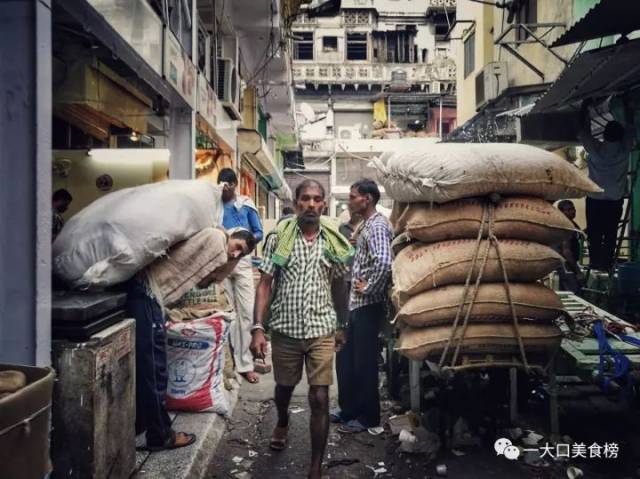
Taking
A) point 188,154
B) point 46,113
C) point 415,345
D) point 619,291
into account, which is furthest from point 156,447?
point 619,291

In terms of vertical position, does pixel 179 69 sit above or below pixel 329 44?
below

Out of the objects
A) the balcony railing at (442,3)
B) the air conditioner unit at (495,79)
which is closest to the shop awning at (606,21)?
the air conditioner unit at (495,79)

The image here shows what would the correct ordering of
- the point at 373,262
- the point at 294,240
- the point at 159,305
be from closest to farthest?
the point at 159,305 < the point at 294,240 < the point at 373,262

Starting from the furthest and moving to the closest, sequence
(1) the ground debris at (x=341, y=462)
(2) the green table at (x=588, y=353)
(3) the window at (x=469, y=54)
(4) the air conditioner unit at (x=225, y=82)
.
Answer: (3) the window at (x=469, y=54), (4) the air conditioner unit at (x=225, y=82), (1) the ground debris at (x=341, y=462), (2) the green table at (x=588, y=353)

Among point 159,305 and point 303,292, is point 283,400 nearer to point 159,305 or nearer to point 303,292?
point 303,292

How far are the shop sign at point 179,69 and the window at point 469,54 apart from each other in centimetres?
Answer: 1419

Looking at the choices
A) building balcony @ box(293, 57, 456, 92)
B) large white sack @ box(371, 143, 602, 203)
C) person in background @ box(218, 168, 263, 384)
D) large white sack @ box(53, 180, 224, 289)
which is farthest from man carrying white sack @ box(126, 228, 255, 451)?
building balcony @ box(293, 57, 456, 92)

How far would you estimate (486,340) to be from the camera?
356 cm

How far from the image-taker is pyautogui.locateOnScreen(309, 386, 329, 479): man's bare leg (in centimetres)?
333

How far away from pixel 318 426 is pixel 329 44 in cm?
3800

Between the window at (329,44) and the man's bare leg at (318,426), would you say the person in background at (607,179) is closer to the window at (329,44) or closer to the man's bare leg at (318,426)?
the man's bare leg at (318,426)

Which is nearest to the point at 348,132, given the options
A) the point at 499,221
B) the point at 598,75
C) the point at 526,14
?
the point at 526,14

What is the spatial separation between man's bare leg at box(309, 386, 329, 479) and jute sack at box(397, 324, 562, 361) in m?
0.65

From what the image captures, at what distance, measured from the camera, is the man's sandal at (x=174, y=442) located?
11.1 feet
